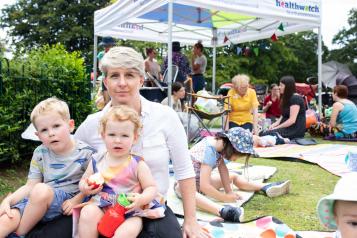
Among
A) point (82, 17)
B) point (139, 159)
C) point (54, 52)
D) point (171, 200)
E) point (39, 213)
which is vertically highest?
point (82, 17)

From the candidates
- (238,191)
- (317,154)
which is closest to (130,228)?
(238,191)

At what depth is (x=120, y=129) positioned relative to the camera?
2.17 m

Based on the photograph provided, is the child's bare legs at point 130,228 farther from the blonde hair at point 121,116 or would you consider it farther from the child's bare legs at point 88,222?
the blonde hair at point 121,116

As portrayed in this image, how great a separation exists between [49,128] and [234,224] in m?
1.64

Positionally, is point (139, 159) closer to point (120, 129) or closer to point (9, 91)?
point (120, 129)

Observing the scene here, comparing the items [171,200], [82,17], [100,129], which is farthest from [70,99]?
[82,17]

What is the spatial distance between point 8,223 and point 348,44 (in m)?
51.2

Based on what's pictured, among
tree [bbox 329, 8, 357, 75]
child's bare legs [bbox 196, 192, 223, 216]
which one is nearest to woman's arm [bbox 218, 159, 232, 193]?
child's bare legs [bbox 196, 192, 223, 216]

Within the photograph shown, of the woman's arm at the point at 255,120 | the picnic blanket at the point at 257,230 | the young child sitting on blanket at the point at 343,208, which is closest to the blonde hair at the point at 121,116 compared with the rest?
the young child sitting on blanket at the point at 343,208

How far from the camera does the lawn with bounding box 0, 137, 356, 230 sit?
364cm

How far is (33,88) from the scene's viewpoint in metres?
5.19

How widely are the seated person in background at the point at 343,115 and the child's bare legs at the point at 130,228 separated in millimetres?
7411

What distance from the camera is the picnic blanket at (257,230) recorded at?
300 cm

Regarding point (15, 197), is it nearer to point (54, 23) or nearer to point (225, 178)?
point (225, 178)
